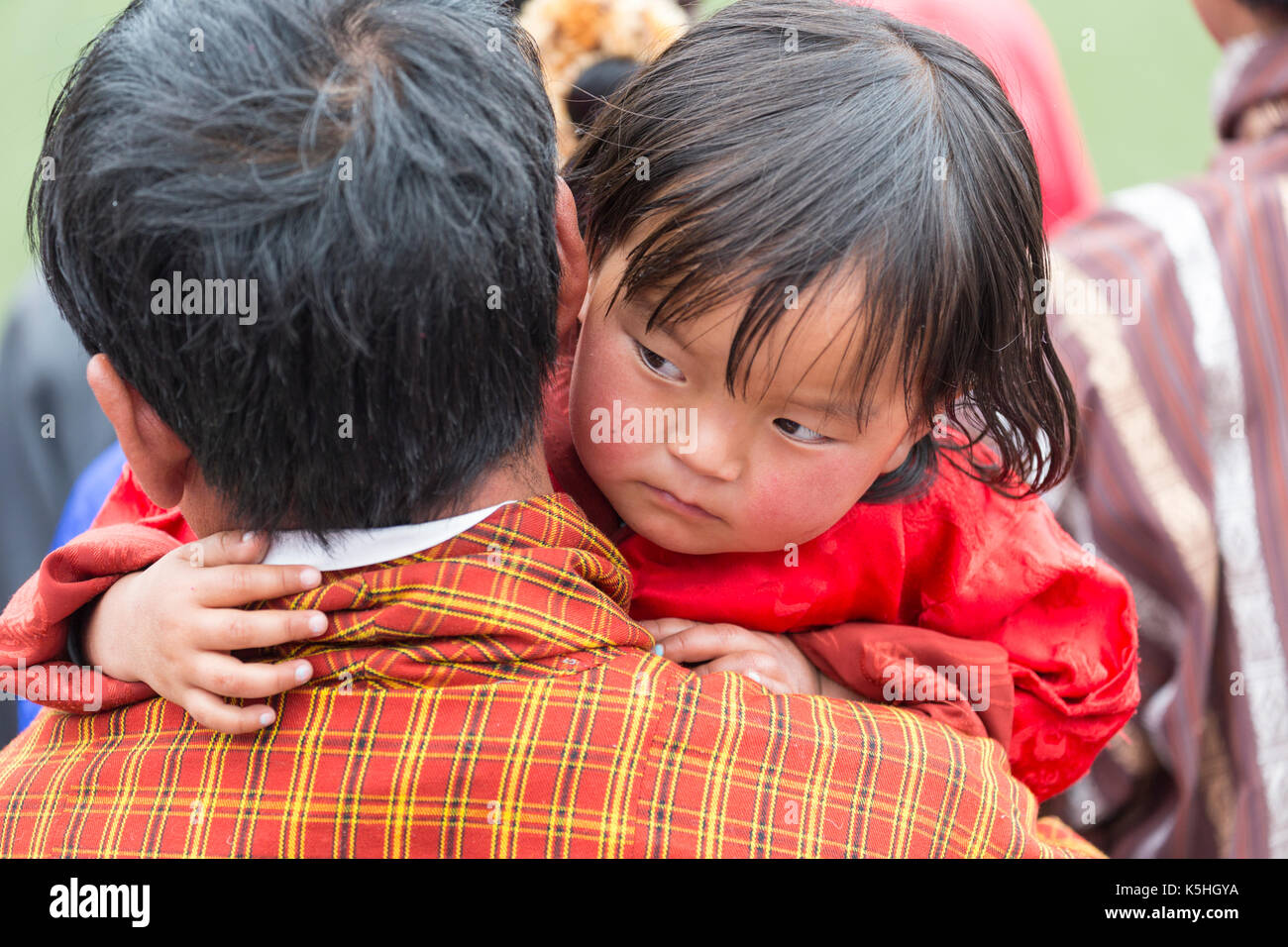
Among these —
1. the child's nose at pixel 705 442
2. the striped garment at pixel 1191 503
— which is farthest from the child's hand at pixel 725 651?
the striped garment at pixel 1191 503

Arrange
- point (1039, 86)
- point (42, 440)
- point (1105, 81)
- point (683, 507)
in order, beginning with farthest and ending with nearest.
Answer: point (1105, 81)
point (1039, 86)
point (42, 440)
point (683, 507)

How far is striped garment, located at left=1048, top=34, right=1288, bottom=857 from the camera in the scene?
2.16 meters

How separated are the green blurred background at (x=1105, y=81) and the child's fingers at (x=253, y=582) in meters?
4.95

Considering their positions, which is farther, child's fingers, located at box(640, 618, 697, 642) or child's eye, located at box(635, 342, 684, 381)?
child's fingers, located at box(640, 618, 697, 642)

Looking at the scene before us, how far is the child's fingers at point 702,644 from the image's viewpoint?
58.4 inches

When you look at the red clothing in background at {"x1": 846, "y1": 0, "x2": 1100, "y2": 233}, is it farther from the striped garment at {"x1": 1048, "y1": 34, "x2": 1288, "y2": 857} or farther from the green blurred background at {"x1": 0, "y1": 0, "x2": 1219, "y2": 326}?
the green blurred background at {"x1": 0, "y1": 0, "x2": 1219, "y2": 326}

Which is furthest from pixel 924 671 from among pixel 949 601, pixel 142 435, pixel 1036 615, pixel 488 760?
pixel 142 435

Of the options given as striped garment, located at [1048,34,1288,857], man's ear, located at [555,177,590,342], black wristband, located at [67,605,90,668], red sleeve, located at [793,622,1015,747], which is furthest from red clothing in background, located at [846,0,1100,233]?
black wristband, located at [67,605,90,668]

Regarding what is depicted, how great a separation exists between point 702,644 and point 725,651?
0.03 m

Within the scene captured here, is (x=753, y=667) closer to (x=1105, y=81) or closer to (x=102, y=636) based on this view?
(x=102, y=636)

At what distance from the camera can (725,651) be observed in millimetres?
1492

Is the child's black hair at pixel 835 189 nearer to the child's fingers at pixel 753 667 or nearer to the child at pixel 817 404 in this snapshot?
the child at pixel 817 404

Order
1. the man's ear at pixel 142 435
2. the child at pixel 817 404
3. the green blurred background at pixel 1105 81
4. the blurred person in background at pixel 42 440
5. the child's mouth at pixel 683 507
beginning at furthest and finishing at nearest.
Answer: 1. the green blurred background at pixel 1105 81
2. the blurred person in background at pixel 42 440
3. the child's mouth at pixel 683 507
4. the child at pixel 817 404
5. the man's ear at pixel 142 435

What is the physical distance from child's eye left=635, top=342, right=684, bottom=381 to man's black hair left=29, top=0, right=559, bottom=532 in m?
0.23
